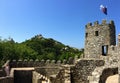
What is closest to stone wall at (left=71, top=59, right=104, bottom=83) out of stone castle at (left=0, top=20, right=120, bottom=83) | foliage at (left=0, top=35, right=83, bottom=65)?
stone castle at (left=0, top=20, right=120, bottom=83)

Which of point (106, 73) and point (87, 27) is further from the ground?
point (87, 27)

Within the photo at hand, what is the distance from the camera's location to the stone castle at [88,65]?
74.3ft

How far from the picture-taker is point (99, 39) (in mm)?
29469

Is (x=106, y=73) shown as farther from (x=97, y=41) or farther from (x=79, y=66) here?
(x=97, y=41)

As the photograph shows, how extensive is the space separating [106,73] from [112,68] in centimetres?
114

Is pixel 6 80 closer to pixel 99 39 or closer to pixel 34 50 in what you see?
pixel 99 39

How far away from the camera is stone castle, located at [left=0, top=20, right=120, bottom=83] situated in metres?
22.6

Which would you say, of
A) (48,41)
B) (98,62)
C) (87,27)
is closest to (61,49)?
(48,41)

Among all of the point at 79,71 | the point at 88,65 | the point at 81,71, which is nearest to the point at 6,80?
the point at 79,71

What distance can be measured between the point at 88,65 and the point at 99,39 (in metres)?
6.90

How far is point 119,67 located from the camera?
20906 mm

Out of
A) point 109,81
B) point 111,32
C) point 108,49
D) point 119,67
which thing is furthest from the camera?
point 111,32

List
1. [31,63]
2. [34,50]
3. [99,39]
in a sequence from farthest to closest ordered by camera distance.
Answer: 1. [34,50]
2. [31,63]
3. [99,39]

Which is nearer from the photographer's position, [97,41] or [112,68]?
[112,68]
